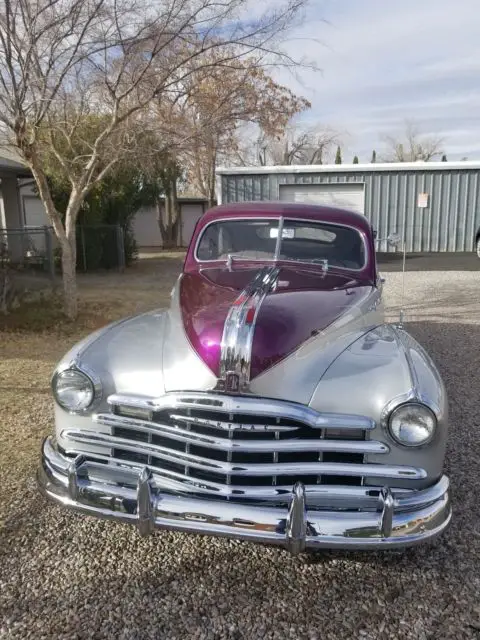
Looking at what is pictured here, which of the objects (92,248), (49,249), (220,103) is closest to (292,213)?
(220,103)

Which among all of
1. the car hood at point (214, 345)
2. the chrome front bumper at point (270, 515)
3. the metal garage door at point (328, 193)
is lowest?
the chrome front bumper at point (270, 515)

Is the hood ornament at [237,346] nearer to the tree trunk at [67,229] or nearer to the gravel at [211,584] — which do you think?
the gravel at [211,584]

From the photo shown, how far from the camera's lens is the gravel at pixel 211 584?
2.34 meters

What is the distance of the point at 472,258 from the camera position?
1648 cm

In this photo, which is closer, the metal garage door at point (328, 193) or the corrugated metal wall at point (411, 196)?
the corrugated metal wall at point (411, 196)

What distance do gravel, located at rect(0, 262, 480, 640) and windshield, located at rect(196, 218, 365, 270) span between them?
1.86 metres

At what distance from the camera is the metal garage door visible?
17203 mm

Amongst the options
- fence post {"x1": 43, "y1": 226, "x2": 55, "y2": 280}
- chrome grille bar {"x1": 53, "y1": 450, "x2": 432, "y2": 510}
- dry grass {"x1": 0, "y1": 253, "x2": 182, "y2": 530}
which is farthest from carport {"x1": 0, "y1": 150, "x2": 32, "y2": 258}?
chrome grille bar {"x1": 53, "y1": 450, "x2": 432, "y2": 510}

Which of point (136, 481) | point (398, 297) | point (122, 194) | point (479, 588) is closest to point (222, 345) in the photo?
point (136, 481)

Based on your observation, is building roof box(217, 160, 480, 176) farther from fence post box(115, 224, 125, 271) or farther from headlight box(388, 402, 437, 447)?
headlight box(388, 402, 437, 447)

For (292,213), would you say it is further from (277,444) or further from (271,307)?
(277,444)

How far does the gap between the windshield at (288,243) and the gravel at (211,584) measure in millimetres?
1858

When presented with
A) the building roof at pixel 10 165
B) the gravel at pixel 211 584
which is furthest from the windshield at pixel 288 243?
the building roof at pixel 10 165

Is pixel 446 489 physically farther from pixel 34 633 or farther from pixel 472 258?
pixel 472 258
